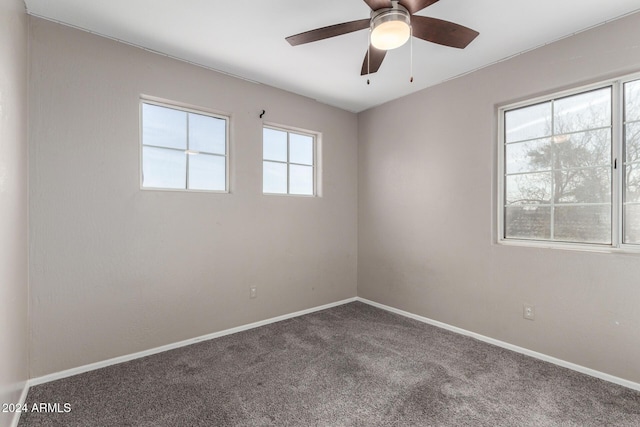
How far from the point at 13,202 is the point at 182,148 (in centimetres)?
133

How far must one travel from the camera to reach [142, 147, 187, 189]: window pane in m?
2.62

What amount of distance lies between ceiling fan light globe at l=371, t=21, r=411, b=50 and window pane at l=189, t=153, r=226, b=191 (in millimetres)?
1943

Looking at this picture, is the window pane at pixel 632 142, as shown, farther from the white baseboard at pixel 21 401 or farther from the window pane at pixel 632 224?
the white baseboard at pixel 21 401

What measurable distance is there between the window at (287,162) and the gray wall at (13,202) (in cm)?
191

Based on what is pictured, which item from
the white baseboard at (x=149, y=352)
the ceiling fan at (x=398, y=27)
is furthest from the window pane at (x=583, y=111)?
the white baseboard at (x=149, y=352)

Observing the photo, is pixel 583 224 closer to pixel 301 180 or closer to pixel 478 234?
pixel 478 234

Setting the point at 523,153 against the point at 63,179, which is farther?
the point at 523,153

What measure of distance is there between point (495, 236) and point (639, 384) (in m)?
1.33

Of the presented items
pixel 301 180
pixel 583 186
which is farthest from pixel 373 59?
pixel 583 186

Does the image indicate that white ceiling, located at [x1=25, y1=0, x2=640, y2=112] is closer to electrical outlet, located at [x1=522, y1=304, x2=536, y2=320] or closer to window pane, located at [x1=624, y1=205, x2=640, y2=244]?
window pane, located at [x1=624, y1=205, x2=640, y2=244]

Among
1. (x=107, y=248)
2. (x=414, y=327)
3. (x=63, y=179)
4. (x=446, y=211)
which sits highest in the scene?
(x=63, y=179)

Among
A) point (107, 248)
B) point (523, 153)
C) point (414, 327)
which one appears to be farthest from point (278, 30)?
point (414, 327)

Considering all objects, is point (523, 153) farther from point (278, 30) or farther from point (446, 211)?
point (278, 30)

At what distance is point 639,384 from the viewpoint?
6.68 ft
